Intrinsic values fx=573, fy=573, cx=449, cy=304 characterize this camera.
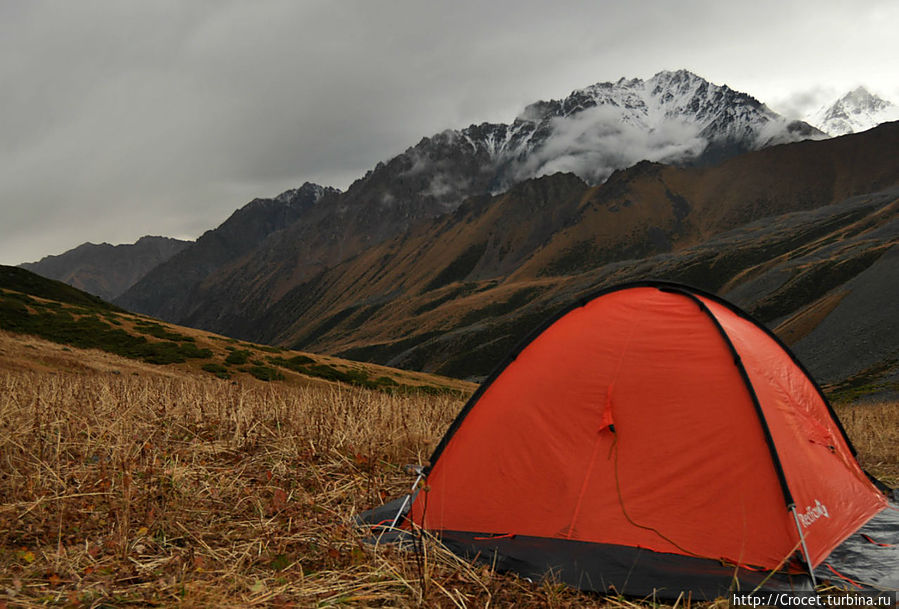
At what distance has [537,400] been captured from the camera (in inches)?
233

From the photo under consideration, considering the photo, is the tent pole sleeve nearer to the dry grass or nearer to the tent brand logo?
the tent brand logo

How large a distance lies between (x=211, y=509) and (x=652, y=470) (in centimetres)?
410

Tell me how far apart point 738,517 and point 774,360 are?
2346 mm

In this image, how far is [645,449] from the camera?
5.30 metres

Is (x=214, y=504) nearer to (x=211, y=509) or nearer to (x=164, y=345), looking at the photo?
(x=211, y=509)

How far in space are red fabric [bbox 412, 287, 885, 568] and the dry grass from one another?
0.84 meters

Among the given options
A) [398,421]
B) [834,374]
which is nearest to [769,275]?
[834,374]

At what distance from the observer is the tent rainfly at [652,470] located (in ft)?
15.6

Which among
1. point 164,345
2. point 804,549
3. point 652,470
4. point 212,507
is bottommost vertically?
point 164,345

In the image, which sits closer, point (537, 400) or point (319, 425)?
point (537, 400)

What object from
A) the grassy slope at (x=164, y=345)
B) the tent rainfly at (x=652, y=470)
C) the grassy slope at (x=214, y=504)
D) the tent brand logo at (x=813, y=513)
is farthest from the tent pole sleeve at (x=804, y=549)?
the grassy slope at (x=164, y=345)

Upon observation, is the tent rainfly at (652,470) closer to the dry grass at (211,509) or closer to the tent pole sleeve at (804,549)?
the tent pole sleeve at (804,549)

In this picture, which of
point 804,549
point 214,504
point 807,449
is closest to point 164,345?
point 214,504

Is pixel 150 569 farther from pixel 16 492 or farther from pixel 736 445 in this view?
pixel 736 445
